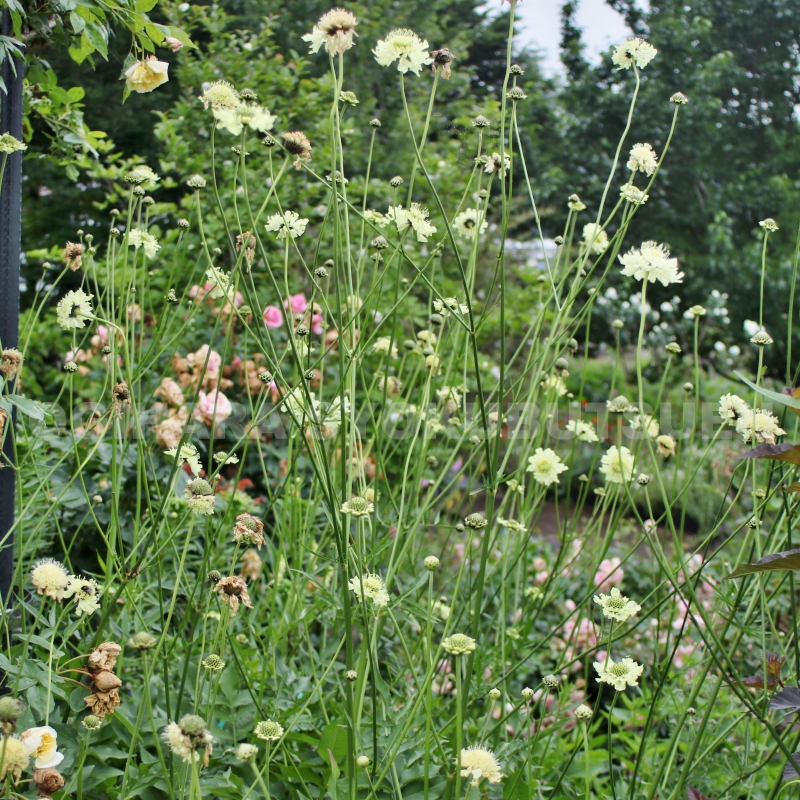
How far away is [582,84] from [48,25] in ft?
30.3

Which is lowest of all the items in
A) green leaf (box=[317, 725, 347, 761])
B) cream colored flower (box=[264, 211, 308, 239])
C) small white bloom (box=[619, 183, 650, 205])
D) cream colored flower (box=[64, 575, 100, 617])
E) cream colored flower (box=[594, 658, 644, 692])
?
green leaf (box=[317, 725, 347, 761])

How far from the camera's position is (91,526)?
7.24ft

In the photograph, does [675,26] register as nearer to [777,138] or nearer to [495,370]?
[777,138]

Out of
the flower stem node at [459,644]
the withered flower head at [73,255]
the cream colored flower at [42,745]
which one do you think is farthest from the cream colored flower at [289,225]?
the cream colored flower at [42,745]

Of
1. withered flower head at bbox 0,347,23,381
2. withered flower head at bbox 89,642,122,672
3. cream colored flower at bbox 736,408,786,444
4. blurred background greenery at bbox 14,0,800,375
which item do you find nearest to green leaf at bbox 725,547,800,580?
cream colored flower at bbox 736,408,786,444

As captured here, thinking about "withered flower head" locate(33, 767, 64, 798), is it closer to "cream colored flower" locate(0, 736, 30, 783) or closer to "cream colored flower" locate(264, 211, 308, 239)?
"cream colored flower" locate(0, 736, 30, 783)

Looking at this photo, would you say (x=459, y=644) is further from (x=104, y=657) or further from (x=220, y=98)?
(x=220, y=98)

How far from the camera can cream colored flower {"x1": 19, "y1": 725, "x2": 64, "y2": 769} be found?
0.85m

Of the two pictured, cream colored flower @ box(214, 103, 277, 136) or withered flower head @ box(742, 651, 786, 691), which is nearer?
cream colored flower @ box(214, 103, 277, 136)

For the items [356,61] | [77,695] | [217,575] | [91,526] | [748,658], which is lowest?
[748,658]

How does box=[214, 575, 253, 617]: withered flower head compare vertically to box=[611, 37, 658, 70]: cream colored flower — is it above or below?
below

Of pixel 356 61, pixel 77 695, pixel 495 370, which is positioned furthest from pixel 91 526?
pixel 356 61

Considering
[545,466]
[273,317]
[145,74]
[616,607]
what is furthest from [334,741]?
[273,317]

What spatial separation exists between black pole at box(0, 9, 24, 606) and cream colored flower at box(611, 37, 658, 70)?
3.61ft
